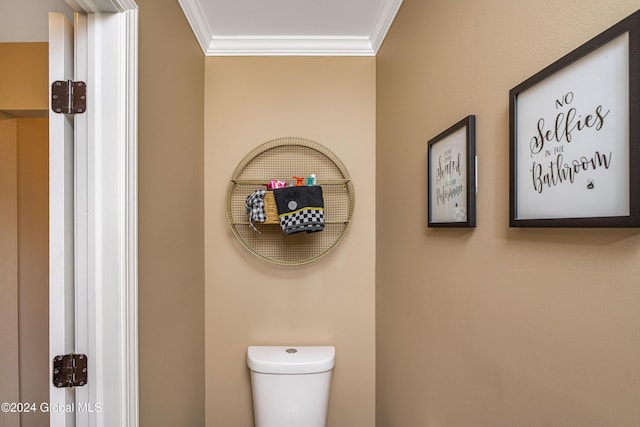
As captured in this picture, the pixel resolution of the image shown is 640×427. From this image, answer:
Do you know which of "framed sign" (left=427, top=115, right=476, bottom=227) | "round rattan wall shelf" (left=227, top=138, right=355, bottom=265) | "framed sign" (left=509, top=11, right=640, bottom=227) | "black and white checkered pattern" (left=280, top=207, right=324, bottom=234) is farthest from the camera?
"round rattan wall shelf" (left=227, top=138, right=355, bottom=265)

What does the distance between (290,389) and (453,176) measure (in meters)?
1.29

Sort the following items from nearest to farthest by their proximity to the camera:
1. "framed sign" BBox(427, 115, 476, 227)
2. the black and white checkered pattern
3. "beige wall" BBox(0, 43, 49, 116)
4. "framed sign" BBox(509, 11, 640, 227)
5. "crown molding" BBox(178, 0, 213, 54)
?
"framed sign" BBox(509, 11, 640, 227) < "framed sign" BBox(427, 115, 476, 227) < "beige wall" BBox(0, 43, 49, 116) < "crown molding" BBox(178, 0, 213, 54) < the black and white checkered pattern

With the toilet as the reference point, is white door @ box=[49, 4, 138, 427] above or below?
above

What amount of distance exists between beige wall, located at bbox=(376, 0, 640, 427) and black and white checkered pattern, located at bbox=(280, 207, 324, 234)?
0.38 metres

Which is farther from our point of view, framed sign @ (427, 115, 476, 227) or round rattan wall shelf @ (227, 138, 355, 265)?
round rattan wall shelf @ (227, 138, 355, 265)

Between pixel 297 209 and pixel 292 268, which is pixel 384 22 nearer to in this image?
pixel 297 209

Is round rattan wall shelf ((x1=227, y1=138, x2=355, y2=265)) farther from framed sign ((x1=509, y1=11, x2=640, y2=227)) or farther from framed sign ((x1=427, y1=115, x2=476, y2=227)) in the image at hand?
framed sign ((x1=509, y1=11, x2=640, y2=227))

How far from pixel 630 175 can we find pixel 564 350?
1.02 feet

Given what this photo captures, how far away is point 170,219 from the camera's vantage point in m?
1.44

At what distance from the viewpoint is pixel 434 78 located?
4.01 feet

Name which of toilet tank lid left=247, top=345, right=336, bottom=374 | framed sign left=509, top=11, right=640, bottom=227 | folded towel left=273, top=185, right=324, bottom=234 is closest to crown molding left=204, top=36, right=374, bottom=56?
folded towel left=273, top=185, right=324, bottom=234

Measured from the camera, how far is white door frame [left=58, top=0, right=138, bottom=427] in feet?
3.34

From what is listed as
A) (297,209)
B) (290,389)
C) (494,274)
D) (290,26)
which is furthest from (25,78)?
(290,389)

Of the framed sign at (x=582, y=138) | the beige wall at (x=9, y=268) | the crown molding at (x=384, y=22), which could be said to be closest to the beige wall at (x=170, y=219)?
the beige wall at (x=9, y=268)
